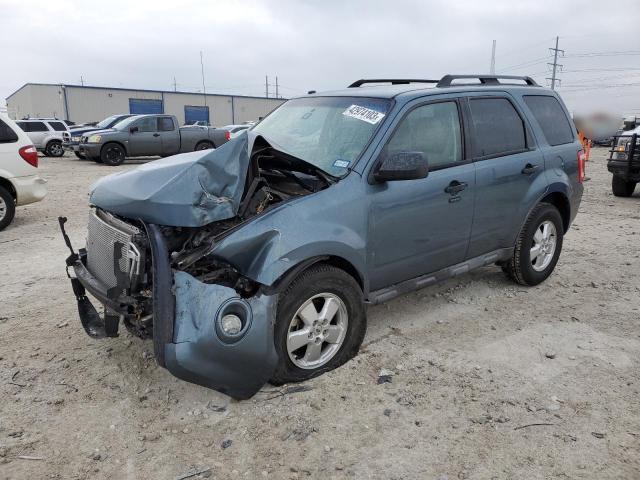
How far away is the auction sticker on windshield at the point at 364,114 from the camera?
3.53 metres

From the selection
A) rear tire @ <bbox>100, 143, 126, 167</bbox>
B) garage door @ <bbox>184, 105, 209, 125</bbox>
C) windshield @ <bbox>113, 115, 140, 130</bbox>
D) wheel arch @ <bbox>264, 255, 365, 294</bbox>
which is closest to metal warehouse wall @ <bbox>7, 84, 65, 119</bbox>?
garage door @ <bbox>184, 105, 209, 125</bbox>

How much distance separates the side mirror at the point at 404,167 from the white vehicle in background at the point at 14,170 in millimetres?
6298

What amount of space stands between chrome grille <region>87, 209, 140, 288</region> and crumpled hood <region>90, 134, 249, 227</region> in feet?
0.43

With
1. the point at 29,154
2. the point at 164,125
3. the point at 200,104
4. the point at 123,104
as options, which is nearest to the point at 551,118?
the point at 29,154

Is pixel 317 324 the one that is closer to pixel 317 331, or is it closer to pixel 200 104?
pixel 317 331

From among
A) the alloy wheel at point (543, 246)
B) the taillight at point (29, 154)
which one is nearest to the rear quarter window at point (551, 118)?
the alloy wheel at point (543, 246)

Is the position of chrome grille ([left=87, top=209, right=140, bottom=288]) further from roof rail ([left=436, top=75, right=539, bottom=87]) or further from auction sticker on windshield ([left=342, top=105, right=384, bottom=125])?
roof rail ([left=436, top=75, right=539, bottom=87])

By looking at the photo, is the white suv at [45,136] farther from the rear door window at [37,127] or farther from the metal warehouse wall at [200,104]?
the metal warehouse wall at [200,104]

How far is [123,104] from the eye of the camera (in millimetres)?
45344

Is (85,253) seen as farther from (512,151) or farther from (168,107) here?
(168,107)

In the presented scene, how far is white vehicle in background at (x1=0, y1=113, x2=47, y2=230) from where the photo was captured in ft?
23.6

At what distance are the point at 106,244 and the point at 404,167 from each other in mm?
1929

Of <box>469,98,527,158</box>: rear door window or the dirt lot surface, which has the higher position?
<box>469,98,527,158</box>: rear door window

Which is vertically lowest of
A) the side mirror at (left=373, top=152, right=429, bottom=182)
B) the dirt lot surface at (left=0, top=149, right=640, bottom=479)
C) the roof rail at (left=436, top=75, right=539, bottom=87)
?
the dirt lot surface at (left=0, top=149, right=640, bottom=479)
